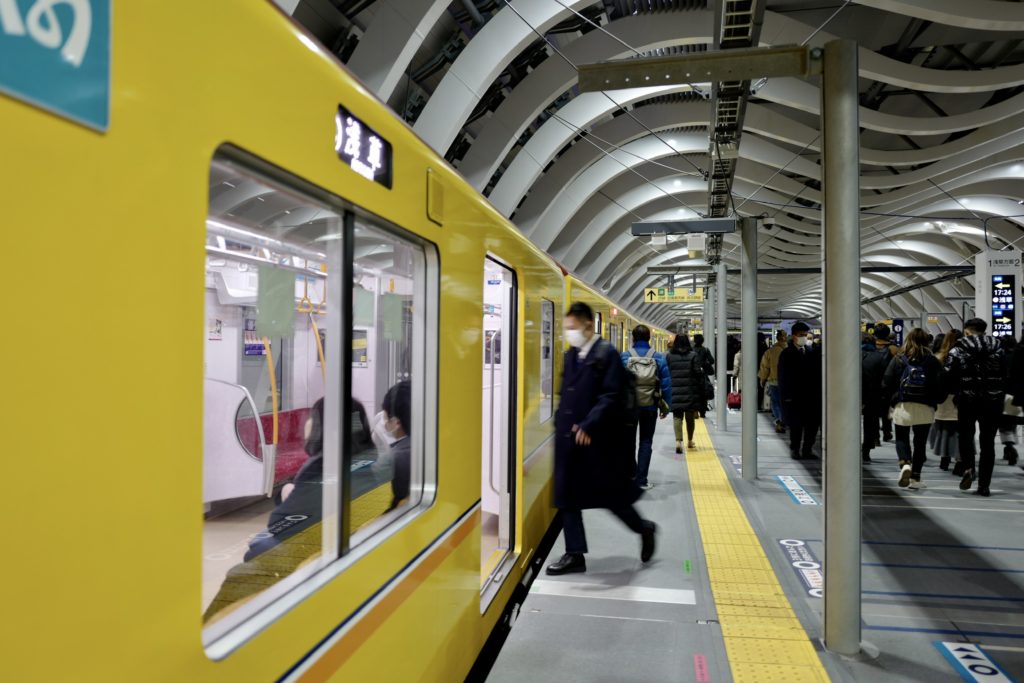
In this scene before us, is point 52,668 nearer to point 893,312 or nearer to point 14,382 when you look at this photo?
point 14,382

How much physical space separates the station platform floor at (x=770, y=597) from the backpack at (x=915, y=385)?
37.2 inches

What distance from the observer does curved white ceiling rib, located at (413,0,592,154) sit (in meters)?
8.94

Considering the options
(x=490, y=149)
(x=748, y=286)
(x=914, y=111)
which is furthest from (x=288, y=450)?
(x=914, y=111)

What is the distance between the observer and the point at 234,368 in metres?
2.67

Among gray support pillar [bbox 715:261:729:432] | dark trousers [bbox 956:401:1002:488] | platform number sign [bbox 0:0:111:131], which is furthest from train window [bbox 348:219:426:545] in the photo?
gray support pillar [bbox 715:261:729:432]

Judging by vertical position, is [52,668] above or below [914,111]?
below

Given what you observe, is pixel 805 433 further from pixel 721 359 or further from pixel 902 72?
pixel 902 72

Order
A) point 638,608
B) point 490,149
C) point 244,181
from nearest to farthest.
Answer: point 244,181 < point 638,608 < point 490,149

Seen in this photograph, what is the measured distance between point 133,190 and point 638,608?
11.5 ft

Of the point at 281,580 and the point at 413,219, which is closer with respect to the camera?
the point at 281,580

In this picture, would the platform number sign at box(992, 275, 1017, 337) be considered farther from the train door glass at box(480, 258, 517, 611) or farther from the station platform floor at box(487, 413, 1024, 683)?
the train door glass at box(480, 258, 517, 611)

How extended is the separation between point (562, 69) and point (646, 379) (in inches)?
251

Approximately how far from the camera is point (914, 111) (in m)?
13.9

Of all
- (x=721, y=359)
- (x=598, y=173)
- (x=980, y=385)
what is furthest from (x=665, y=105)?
(x=980, y=385)
